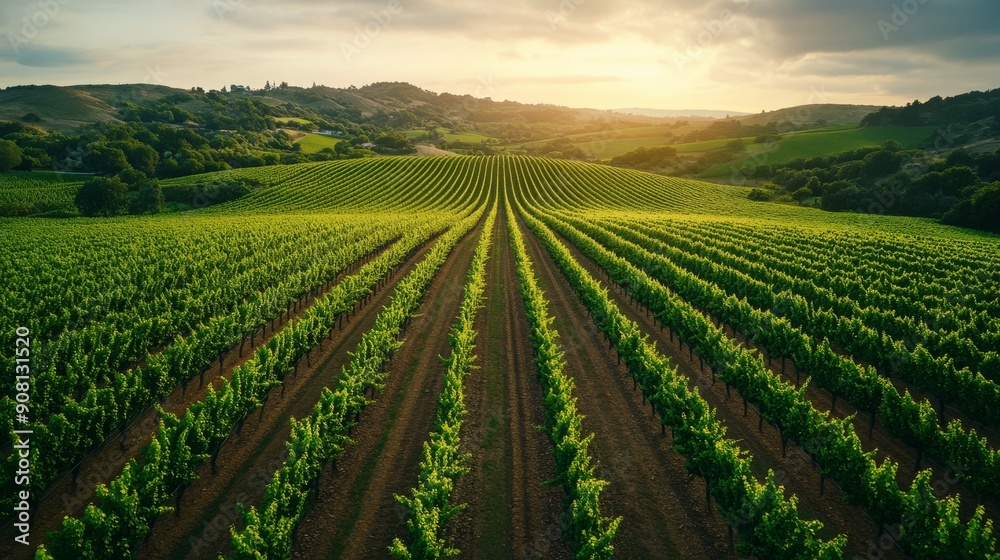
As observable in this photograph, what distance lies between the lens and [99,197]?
81.9 m

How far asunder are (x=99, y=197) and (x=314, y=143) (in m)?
99.0

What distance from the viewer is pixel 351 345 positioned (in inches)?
1023

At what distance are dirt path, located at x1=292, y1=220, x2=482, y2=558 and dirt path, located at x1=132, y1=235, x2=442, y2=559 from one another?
6.90 ft

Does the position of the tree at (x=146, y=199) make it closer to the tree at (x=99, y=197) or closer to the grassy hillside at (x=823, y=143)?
the tree at (x=99, y=197)

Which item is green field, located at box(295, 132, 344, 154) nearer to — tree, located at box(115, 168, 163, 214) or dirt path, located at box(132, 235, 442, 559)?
tree, located at box(115, 168, 163, 214)

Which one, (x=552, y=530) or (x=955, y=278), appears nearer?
(x=552, y=530)

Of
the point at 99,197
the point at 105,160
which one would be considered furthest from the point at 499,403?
the point at 105,160

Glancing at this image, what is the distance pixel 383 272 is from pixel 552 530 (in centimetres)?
2836

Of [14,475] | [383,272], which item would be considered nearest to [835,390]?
[14,475]

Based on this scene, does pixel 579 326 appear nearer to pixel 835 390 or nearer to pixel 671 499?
pixel 835 390

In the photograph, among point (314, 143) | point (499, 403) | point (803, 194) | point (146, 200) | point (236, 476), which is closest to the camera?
point (236, 476)

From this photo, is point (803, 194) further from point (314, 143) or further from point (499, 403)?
point (314, 143)

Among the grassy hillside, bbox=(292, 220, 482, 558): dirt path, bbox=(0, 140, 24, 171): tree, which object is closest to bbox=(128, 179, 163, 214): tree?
bbox=(0, 140, 24, 171): tree

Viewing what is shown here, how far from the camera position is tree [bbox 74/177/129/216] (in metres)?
81.2
